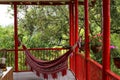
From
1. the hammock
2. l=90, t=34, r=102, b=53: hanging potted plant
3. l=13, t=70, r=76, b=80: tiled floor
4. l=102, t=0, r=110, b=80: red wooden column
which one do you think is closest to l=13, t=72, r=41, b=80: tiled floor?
l=13, t=70, r=76, b=80: tiled floor

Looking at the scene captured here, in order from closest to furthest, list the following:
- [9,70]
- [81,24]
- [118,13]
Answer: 1. [9,70]
2. [118,13]
3. [81,24]

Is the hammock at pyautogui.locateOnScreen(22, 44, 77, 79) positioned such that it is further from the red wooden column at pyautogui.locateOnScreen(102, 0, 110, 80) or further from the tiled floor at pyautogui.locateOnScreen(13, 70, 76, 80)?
the red wooden column at pyautogui.locateOnScreen(102, 0, 110, 80)

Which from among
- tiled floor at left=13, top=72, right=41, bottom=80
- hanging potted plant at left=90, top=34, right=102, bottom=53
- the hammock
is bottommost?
tiled floor at left=13, top=72, right=41, bottom=80

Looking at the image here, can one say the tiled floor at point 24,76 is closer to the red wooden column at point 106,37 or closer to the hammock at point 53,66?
the hammock at point 53,66

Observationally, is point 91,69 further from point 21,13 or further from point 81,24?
point 21,13

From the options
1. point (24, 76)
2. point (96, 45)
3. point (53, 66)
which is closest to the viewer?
point (96, 45)

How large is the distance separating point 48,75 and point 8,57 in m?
3.13

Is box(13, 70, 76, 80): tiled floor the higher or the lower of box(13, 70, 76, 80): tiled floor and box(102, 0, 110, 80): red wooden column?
the lower

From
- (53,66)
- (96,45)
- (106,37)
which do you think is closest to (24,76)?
(53,66)

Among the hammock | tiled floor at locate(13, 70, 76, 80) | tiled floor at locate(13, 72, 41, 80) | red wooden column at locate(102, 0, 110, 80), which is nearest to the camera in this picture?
red wooden column at locate(102, 0, 110, 80)

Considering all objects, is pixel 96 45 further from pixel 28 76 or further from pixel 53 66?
Answer: pixel 28 76

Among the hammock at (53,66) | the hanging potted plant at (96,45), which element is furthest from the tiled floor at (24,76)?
the hanging potted plant at (96,45)

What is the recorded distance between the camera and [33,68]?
630 centimetres

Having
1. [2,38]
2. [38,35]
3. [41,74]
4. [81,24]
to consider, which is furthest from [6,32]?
[41,74]
